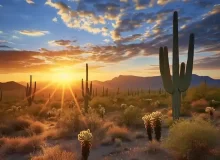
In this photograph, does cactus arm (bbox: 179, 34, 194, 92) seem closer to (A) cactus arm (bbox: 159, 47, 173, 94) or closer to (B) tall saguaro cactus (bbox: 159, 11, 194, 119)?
(B) tall saguaro cactus (bbox: 159, 11, 194, 119)

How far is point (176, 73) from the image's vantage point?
1742 cm

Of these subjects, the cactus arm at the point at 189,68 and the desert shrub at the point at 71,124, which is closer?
the cactus arm at the point at 189,68

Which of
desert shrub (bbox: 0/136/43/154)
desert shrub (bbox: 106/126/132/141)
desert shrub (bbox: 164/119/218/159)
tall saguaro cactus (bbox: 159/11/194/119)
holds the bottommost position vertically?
desert shrub (bbox: 0/136/43/154)

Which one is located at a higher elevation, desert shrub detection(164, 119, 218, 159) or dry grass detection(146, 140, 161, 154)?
desert shrub detection(164, 119, 218, 159)

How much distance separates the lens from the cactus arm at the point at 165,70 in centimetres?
A: 1777

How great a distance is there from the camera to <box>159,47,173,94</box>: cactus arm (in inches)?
699

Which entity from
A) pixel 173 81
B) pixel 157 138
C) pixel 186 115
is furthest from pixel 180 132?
pixel 186 115

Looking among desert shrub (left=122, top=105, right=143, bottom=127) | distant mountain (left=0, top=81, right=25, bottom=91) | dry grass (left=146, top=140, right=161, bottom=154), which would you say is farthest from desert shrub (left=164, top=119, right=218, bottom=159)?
distant mountain (left=0, top=81, right=25, bottom=91)

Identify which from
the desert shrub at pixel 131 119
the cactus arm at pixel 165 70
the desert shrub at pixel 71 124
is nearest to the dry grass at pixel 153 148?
the cactus arm at pixel 165 70

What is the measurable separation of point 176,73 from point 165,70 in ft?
3.11

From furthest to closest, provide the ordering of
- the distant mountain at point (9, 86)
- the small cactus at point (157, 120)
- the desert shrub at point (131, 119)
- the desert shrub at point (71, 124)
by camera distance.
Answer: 1. the distant mountain at point (9, 86)
2. the desert shrub at point (131, 119)
3. the desert shrub at point (71, 124)
4. the small cactus at point (157, 120)

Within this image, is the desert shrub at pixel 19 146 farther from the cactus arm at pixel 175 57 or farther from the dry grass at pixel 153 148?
the cactus arm at pixel 175 57

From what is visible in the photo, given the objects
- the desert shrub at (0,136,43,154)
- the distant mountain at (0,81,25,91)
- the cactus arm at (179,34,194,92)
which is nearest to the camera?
the desert shrub at (0,136,43,154)

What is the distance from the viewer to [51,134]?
17.8m
